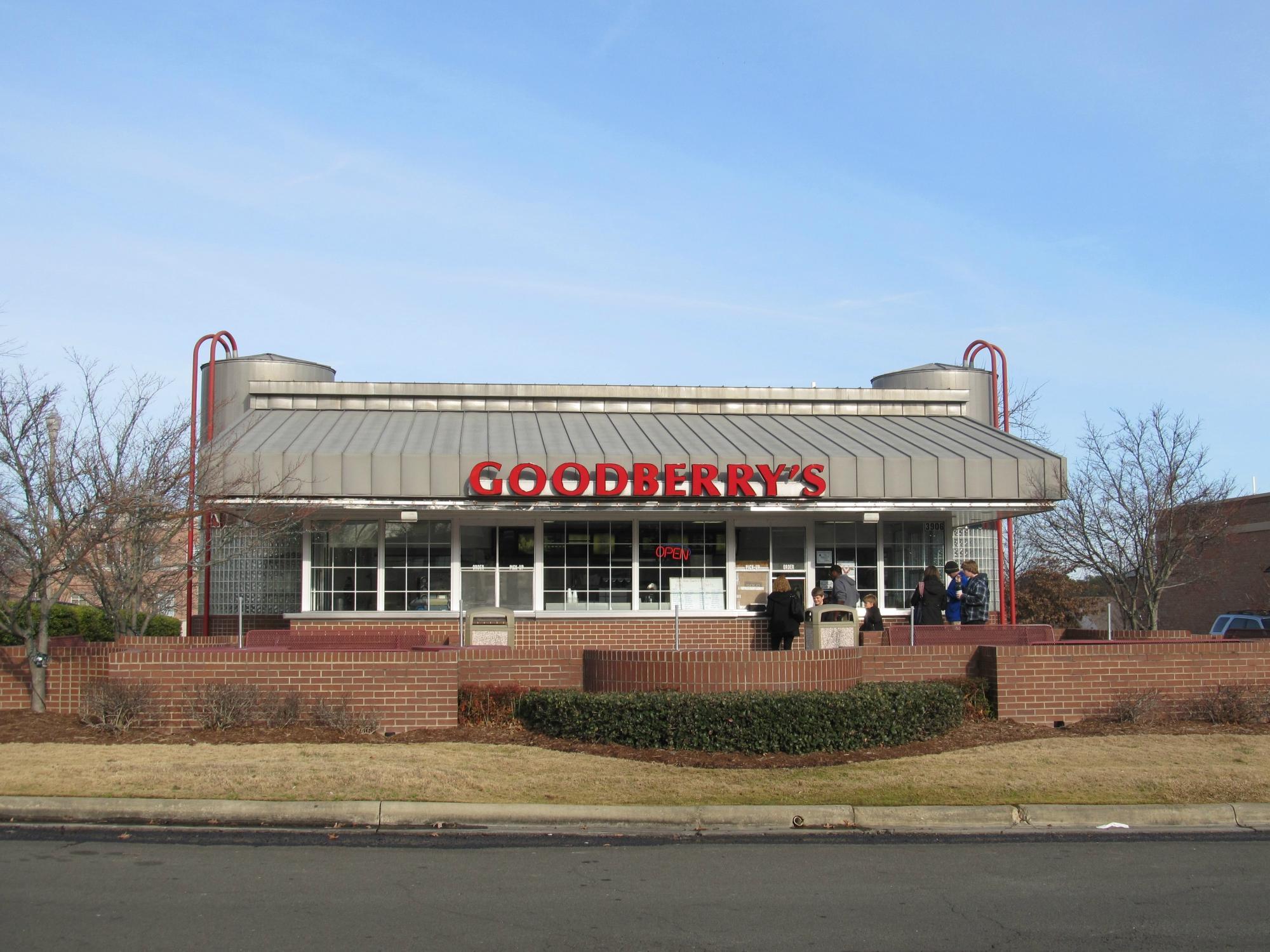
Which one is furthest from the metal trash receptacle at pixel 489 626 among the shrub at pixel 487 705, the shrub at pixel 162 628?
the shrub at pixel 162 628

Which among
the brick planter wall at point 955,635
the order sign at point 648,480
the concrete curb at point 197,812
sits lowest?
the concrete curb at point 197,812

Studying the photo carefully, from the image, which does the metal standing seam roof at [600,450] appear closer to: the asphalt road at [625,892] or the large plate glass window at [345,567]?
the large plate glass window at [345,567]

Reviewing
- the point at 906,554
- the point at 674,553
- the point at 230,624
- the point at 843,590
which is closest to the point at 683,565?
the point at 674,553

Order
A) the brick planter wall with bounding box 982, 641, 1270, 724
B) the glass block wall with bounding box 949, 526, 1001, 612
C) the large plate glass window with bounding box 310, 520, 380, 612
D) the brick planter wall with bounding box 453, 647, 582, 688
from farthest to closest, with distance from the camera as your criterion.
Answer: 1. the glass block wall with bounding box 949, 526, 1001, 612
2. the large plate glass window with bounding box 310, 520, 380, 612
3. the brick planter wall with bounding box 982, 641, 1270, 724
4. the brick planter wall with bounding box 453, 647, 582, 688

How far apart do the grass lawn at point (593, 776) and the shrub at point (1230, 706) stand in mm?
1705

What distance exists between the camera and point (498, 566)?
2005 centimetres

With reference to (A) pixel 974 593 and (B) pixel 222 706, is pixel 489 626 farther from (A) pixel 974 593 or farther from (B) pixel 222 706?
(A) pixel 974 593

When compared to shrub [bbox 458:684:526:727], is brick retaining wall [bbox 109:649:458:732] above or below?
above

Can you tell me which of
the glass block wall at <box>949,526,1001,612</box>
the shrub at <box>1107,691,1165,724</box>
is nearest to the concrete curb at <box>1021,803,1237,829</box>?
the shrub at <box>1107,691,1165,724</box>

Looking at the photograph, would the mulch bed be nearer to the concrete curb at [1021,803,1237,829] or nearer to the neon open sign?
the concrete curb at [1021,803,1237,829]

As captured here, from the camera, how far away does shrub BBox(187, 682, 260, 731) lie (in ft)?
41.8

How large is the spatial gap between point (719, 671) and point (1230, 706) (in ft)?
19.8

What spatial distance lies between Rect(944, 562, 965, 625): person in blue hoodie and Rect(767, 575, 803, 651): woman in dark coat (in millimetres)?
2945

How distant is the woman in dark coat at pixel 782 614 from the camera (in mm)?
16047
